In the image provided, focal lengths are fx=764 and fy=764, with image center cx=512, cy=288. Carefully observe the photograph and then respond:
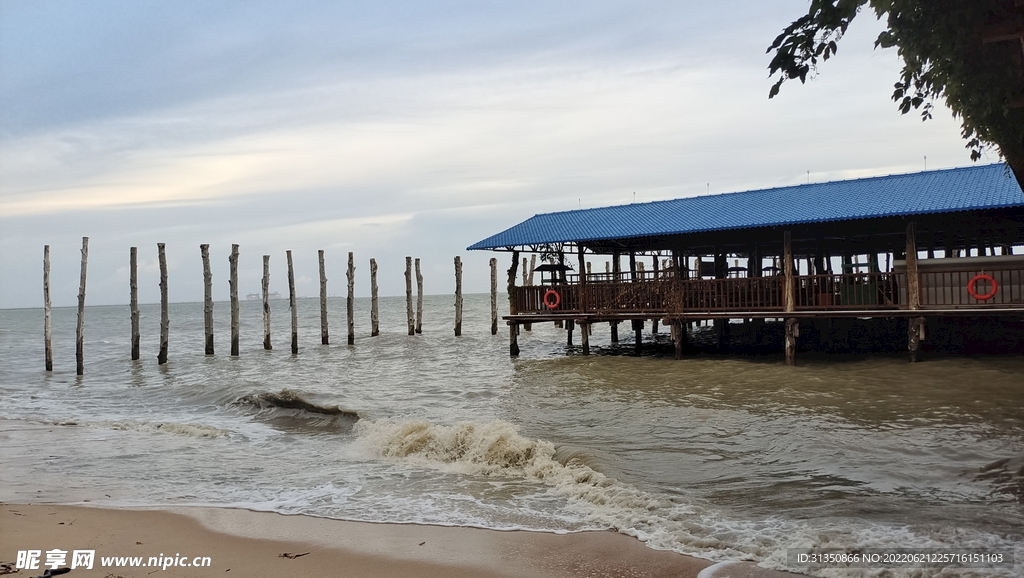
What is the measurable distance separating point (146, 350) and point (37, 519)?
33579mm

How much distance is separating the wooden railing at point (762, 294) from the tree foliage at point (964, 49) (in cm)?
1363

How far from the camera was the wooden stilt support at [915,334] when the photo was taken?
17.7m

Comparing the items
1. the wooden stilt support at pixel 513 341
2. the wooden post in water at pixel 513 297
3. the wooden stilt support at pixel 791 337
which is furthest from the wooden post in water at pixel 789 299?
the wooden stilt support at pixel 513 341

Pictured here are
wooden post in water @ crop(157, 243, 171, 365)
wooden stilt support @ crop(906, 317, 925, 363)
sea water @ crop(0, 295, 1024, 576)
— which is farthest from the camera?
wooden post in water @ crop(157, 243, 171, 365)

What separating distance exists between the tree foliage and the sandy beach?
11.6 feet

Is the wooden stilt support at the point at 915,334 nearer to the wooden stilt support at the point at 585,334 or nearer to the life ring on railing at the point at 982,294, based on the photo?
the life ring on railing at the point at 982,294

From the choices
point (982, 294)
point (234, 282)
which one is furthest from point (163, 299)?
point (982, 294)

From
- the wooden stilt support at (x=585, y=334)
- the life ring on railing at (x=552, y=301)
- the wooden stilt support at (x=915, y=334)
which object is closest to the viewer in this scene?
the wooden stilt support at (x=915, y=334)

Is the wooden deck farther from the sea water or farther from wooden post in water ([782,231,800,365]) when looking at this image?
the sea water

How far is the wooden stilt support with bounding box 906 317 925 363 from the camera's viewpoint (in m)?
17.7

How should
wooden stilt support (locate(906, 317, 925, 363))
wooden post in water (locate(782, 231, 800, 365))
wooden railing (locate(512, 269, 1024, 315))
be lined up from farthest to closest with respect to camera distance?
wooden post in water (locate(782, 231, 800, 365))
wooden stilt support (locate(906, 317, 925, 363))
wooden railing (locate(512, 269, 1024, 315))

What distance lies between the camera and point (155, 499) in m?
8.68

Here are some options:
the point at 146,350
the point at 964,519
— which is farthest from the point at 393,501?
the point at 146,350

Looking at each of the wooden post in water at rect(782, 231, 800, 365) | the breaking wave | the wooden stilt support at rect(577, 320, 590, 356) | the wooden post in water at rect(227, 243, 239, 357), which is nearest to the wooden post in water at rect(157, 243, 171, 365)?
the wooden post in water at rect(227, 243, 239, 357)
